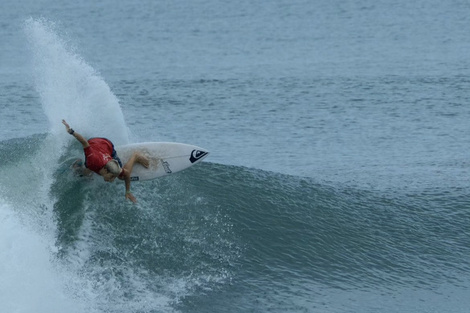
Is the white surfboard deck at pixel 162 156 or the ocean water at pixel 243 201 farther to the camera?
the white surfboard deck at pixel 162 156

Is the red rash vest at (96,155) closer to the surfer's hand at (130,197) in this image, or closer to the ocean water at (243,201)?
the surfer's hand at (130,197)

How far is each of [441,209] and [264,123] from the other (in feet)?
36.9

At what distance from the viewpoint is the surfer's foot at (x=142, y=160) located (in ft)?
50.8

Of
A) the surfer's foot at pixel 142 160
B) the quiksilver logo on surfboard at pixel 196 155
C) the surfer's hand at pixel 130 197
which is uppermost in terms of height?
the surfer's foot at pixel 142 160

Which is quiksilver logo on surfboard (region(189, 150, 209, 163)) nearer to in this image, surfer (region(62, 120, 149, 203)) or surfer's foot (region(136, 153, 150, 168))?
surfer's foot (region(136, 153, 150, 168))

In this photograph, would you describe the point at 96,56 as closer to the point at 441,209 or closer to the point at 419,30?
the point at 419,30

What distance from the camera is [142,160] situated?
1555 centimetres

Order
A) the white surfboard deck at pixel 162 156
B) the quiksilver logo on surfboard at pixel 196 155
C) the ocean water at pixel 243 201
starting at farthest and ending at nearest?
A: the quiksilver logo on surfboard at pixel 196 155, the white surfboard deck at pixel 162 156, the ocean water at pixel 243 201

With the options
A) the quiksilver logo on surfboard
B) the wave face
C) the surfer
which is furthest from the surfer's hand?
the quiksilver logo on surfboard

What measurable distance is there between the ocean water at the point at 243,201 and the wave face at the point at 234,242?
0.03 meters

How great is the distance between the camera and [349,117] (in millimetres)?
29688

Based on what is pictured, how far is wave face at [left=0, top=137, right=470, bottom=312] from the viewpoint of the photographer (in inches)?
547

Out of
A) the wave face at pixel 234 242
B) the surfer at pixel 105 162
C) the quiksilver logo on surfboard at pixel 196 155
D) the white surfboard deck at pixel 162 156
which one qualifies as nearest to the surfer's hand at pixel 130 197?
the surfer at pixel 105 162

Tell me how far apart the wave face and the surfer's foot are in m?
0.68
